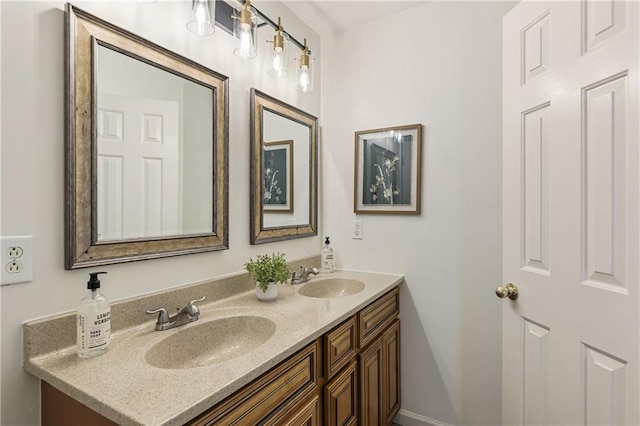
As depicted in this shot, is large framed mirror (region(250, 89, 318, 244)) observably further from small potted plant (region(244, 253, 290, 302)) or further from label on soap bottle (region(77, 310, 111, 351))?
label on soap bottle (region(77, 310, 111, 351))

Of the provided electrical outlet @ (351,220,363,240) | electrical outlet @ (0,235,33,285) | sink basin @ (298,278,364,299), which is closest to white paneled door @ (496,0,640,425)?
sink basin @ (298,278,364,299)

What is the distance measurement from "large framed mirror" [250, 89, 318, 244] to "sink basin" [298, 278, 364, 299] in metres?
0.31

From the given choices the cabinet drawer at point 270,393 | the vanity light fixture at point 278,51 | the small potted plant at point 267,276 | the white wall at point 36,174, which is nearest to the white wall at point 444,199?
the vanity light fixture at point 278,51

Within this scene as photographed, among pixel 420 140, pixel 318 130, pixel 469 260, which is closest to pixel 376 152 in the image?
pixel 420 140

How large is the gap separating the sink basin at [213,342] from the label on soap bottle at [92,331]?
0.49 ft

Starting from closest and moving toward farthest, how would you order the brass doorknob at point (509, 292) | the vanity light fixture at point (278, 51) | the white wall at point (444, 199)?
the brass doorknob at point (509, 292), the vanity light fixture at point (278, 51), the white wall at point (444, 199)

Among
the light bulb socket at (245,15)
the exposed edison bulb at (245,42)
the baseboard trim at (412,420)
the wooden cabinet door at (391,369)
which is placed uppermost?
the light bulb socket at (245,15)

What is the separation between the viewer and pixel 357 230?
6.77 ft

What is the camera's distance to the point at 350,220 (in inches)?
82.4

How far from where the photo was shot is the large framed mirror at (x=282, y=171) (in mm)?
1602

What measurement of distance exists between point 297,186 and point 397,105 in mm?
779

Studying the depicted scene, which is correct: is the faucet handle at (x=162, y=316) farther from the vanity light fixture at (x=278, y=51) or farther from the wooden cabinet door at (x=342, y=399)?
the vanity light fixture at (x=278, y=51)

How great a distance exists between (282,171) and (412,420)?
1.64 m

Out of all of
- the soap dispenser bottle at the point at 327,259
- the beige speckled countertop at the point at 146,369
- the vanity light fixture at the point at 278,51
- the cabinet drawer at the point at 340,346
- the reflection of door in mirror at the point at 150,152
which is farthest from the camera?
the soap dispenser bottle at the point at 327,259
